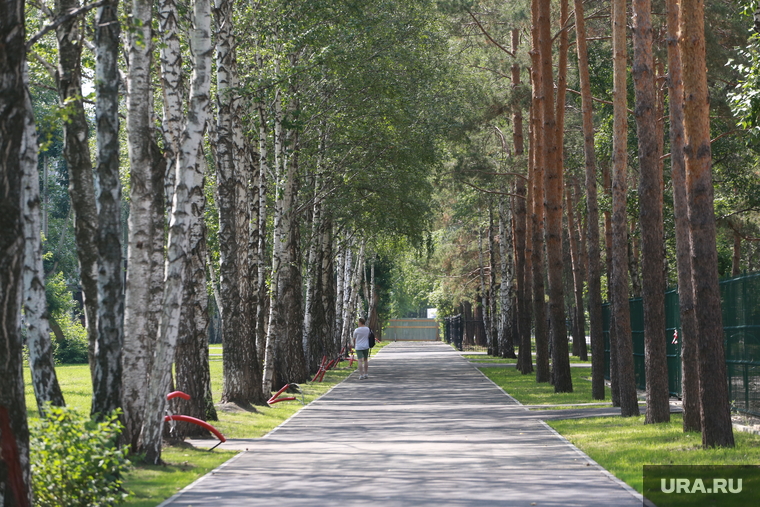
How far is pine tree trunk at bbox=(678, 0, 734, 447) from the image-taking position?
525 inches

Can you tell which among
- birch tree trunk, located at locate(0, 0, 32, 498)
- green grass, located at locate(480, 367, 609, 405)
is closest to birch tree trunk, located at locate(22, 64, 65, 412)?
birch tree trunk, located at locate(0, 0, 32, 498)

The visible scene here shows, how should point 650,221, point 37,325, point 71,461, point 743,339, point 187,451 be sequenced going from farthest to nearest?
point 743,339 → point 650,221 → point 187,451 → point 37,325 → point 71,461

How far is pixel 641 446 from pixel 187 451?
6323 mm

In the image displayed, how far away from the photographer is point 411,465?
12586 millimetres

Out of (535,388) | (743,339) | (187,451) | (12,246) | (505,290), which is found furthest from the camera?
(505,290)

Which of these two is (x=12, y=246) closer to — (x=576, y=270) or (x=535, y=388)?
(x=535, y=388)

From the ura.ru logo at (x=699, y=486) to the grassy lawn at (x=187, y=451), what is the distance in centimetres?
518

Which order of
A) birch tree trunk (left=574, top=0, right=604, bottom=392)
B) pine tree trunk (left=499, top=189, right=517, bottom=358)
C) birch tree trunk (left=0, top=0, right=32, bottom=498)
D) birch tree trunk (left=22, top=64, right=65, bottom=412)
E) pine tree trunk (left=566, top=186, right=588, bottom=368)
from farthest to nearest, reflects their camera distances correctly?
1. pine tree trunk (left=499, top=189, right=517, bottom=358)
2. pine tree trunk (left=566, top=186, right=588, bottom=368)
3. birch tree trunk (left=574, top=0, right=604, bottom=392)
4. birch tree trunk (left=22, top=64, right=65, bottom=412)
5. birch tree trunk (left=0, top=0, right=32, bottom=498)

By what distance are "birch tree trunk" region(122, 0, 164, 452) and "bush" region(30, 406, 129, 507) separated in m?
2.99

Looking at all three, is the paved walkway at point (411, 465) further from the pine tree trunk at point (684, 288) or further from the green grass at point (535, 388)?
the green grass at point (535, 388)

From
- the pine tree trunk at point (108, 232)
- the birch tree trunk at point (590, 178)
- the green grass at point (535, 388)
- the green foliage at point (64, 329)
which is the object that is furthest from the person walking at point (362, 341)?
the green foliage at point (64, 329)

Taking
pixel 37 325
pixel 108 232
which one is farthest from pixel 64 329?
pixel 108 232

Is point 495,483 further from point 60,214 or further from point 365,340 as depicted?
point 60,214

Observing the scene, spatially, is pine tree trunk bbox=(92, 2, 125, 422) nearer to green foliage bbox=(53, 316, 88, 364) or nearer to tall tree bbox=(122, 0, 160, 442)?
tall tree bbox=(122, 0, 160, 442)
